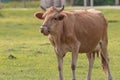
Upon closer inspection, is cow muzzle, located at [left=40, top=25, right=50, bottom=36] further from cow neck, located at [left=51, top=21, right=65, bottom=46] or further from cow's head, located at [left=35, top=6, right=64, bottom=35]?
cow neck, located at [left=51, top=21, right=65, bottom=46]

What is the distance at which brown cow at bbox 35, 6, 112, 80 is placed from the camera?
15.1 m

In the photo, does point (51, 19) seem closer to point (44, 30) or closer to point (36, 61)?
point (44, 30)

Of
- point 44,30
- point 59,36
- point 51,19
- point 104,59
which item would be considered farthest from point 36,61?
point 44,30

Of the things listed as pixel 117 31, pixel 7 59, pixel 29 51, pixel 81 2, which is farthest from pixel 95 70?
pixel 81 2

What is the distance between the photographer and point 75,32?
16.0 meters

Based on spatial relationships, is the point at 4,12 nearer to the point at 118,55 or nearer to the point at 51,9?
the point at 118,55

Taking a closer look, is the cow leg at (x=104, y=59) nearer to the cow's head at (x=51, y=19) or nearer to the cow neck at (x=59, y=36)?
the cow neck at (x=59, y=36)

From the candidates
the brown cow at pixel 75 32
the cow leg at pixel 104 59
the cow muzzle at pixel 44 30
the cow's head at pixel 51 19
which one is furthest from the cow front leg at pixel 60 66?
the cow leg at pixel 104 59

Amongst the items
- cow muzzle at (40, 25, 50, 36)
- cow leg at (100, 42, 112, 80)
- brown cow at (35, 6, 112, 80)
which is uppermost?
cow muzzle at (40, 25, 50, 36)

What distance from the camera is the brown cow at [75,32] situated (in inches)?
596

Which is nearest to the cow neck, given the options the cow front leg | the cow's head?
the cow's head

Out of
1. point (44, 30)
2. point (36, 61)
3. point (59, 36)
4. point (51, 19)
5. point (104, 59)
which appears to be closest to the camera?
point (44, 30)

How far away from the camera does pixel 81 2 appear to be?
76188mm

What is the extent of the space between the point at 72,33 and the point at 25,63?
19.6 feet
